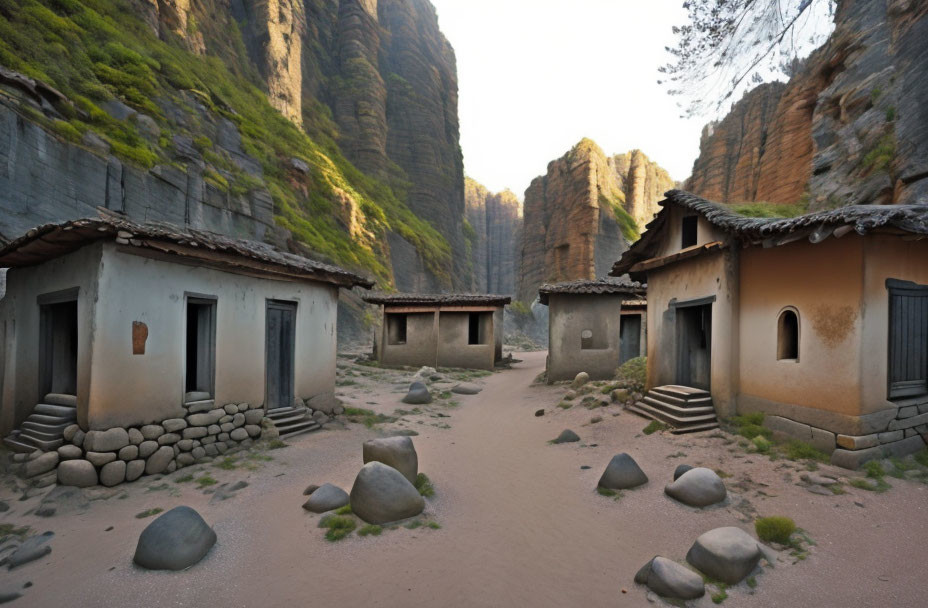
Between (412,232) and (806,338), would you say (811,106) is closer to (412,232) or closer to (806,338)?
(806,338)

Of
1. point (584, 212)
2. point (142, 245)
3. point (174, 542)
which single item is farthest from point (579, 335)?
point (584, 212)

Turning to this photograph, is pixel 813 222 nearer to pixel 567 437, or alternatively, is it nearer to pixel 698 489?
pixel 698 489

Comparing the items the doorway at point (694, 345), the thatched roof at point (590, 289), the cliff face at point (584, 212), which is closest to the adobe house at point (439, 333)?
the thatched roof at point (590, 289)

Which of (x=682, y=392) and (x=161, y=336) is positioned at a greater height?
(x=161, y=336)

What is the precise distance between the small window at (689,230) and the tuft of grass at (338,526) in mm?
9263

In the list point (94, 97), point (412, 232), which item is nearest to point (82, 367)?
point (94, 97)

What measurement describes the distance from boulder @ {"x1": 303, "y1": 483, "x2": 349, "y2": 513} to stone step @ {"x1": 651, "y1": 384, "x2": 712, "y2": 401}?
714 centimetres

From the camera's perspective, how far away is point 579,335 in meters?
15.5

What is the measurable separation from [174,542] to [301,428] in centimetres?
484

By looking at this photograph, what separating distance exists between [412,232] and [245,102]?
58.6ft

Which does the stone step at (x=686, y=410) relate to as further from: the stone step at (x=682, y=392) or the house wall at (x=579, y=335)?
the house wall at (x=579, y=335)

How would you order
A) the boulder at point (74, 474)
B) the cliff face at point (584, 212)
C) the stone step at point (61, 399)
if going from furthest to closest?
the cliff face at point (584, 212) < the stone step at point (61, 399) < the boulder at point (74, 474)

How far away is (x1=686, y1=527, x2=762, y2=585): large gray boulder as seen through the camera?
146 inches

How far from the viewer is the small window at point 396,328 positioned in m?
21.4
